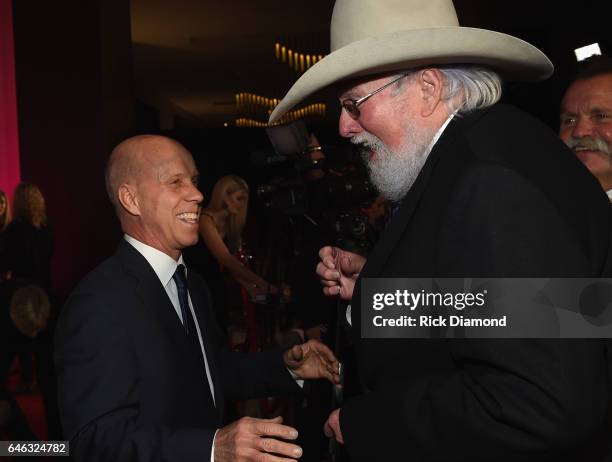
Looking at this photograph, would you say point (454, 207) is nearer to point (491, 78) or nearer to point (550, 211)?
point (550, 211)

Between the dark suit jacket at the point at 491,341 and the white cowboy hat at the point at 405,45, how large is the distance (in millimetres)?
132

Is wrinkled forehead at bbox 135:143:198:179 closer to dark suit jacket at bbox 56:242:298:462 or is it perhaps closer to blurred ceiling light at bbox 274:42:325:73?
dark suit jacket at bbox 56:242:298:462

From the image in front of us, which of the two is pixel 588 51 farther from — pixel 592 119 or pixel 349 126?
pixel 349 126

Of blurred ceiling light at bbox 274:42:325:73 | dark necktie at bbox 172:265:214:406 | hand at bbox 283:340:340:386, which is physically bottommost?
hand at bbox 283:340:340:386

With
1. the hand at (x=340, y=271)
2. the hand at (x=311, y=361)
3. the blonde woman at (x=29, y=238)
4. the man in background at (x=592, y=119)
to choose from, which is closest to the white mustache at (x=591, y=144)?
the man in background at (x=592, y=119)

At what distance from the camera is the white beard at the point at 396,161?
1.26 m

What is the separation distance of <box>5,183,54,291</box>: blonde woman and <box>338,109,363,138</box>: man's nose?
12.3 feet

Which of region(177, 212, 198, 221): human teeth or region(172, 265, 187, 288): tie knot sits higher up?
region(177, 212, 198, 221): human teeth

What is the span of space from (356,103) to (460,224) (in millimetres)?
430

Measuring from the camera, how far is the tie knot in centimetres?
188

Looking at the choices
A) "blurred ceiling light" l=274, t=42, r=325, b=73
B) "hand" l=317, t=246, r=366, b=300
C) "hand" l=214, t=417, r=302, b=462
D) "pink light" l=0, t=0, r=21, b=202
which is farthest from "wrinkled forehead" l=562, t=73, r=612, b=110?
"blurred ceiling light" l=274, t=42, r=325, b=73

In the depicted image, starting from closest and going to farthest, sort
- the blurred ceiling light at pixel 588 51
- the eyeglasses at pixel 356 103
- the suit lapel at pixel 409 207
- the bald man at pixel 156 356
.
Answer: the suit lapel at pixel 409 207, the eyeglasses at pixel 356 103, the bald man at pixel 156 356, the blurred ceiling light at pixel 588 51

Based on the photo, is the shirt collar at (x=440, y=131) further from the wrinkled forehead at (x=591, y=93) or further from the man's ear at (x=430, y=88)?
the wrinkled forehead at (x=591, y=93)

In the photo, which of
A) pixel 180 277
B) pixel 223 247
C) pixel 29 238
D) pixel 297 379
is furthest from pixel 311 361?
pixel 29 238
